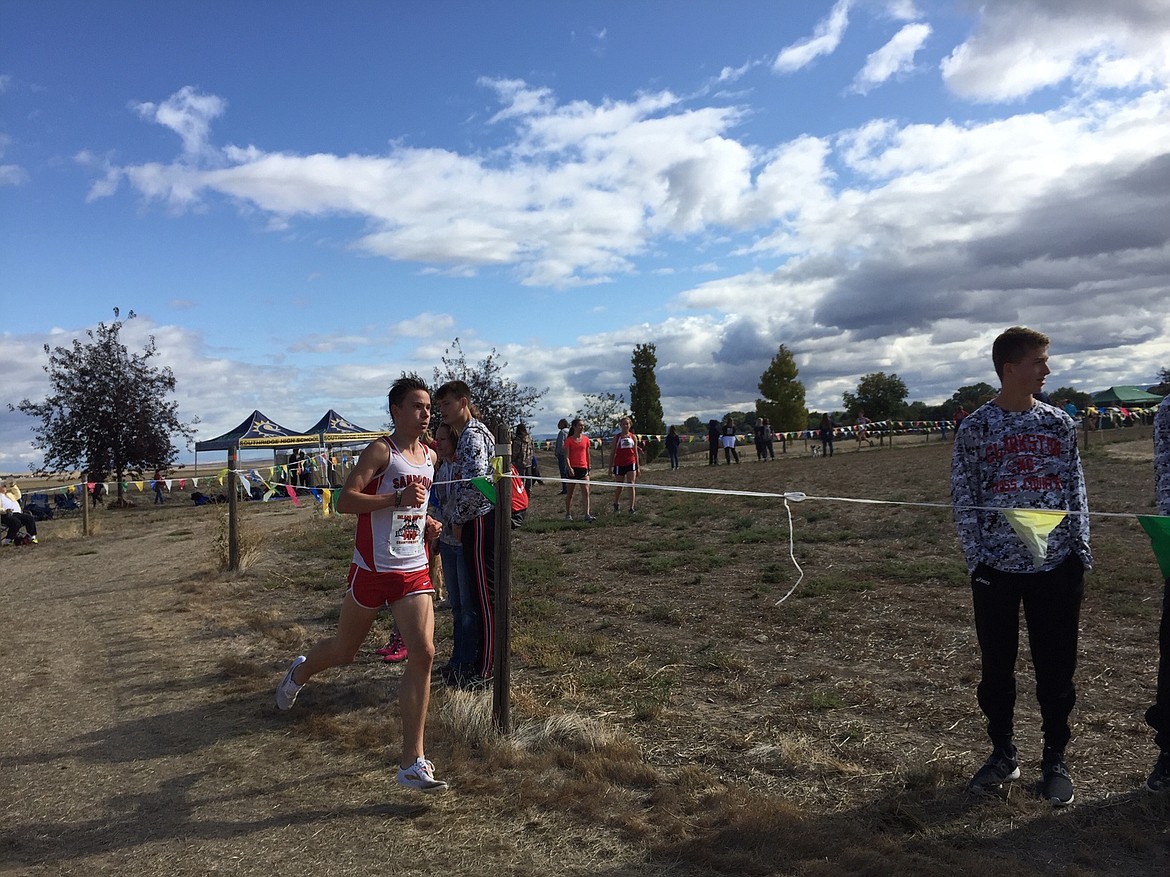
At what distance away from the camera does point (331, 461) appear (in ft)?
82.1

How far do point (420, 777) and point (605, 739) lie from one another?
3.07 ft

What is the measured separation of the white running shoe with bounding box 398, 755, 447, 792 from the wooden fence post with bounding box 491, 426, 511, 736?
0.68 meters

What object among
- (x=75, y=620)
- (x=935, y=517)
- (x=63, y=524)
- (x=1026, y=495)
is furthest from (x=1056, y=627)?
(x=63, y=524)

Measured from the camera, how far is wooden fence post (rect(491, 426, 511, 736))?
436 centimetres

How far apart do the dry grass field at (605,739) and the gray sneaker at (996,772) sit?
0.22 ft

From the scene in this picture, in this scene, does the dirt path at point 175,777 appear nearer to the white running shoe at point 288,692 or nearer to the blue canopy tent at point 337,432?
the white running shoe at point 288,692

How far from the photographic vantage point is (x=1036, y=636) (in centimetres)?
355

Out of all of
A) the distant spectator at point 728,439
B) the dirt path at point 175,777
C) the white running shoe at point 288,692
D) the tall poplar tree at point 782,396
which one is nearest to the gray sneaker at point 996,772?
the dirt path at point 175,777

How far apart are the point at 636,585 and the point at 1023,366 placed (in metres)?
5.28

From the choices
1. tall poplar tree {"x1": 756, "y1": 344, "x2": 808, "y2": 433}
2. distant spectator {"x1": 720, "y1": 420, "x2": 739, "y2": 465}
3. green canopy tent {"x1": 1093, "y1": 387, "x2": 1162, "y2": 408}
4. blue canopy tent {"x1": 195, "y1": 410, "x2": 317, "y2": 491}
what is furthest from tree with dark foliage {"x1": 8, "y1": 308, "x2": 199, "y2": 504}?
green canopy tent {"x1": 1093, "y1": 387, "x2": 1162, "y2": 408}

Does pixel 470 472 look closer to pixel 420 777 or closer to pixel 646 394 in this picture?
pixel 420 777

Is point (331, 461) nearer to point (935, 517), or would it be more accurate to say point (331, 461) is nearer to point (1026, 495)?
point (935, 517)

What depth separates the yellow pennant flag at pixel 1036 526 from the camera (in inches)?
133

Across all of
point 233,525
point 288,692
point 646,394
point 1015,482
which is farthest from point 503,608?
point 646,394
